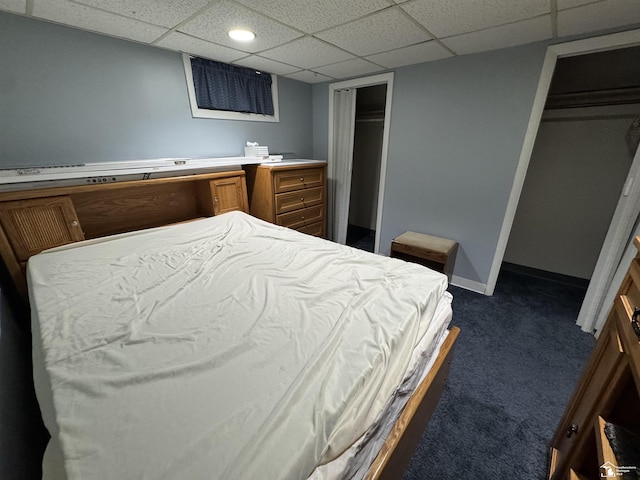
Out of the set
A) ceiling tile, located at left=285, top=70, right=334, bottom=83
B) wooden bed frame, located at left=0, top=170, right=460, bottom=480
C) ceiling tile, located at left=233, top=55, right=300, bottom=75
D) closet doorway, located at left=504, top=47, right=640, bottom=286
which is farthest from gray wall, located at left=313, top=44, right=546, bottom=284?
wooden bed frame, located at left=0, top=170, right=460, bottom=480

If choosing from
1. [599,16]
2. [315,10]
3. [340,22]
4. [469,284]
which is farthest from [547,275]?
[315,10]

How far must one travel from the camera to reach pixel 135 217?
7.10 ft

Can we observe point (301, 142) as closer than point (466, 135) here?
No

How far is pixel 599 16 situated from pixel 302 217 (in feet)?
8.68

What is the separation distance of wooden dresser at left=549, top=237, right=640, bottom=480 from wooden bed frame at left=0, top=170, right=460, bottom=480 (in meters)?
0.47

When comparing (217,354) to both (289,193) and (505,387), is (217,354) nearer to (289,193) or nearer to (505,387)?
(505,387)

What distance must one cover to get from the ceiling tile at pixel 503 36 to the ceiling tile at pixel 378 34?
0.30 meters

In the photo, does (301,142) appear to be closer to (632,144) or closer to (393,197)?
(393,197)

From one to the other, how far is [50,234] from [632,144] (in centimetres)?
451

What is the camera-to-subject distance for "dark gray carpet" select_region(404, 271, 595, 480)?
3.97ft

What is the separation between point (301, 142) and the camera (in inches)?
138

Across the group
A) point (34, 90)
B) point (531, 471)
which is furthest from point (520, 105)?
point (34, 90)

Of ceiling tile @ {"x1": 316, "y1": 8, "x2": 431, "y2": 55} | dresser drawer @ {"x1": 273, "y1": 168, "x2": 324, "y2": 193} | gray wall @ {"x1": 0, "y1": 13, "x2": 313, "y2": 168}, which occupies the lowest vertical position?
dresser drawer @ {"x1": 273, "y1": 168, "x2": 324, "y2": 193}

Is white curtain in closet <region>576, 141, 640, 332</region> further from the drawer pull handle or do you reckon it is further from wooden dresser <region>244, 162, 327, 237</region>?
wooden dresser <region>244, 162, 327, 237</region>
